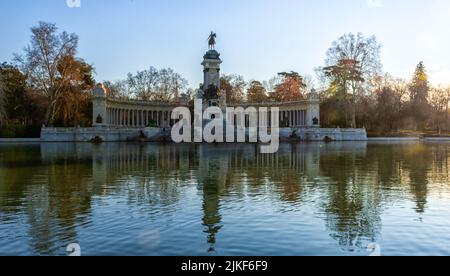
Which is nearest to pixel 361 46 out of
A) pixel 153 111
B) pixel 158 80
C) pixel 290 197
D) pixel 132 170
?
pixel 153 111

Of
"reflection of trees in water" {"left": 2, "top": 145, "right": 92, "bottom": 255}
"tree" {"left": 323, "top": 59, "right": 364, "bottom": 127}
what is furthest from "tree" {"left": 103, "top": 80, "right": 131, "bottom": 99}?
"reflection of trees in water" {"left": 2, "top": 145, "right": 92, "bottom": 255}

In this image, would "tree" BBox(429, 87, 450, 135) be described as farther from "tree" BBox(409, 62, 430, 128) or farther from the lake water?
the lake water

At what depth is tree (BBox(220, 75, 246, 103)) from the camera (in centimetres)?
10662

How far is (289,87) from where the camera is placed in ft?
349

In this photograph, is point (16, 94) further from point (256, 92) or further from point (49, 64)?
point (256, 92)

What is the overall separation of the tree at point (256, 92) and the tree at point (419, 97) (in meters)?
31.5

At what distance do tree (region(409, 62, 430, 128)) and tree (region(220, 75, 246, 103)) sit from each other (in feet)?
118

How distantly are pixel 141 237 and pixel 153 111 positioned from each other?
7848 centimetres

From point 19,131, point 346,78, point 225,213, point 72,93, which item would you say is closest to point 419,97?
point 346,78

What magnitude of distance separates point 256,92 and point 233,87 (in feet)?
18.9

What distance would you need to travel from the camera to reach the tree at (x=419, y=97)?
89.4 m

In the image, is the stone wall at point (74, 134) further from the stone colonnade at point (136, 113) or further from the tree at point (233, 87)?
the tree at point (233, 87)
